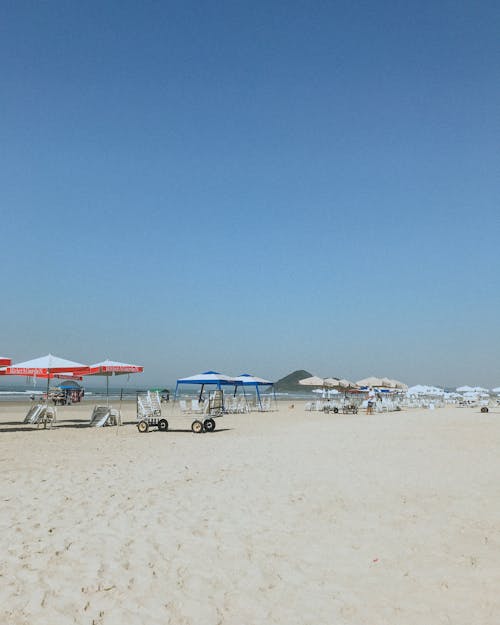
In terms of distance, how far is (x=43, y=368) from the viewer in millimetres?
15273

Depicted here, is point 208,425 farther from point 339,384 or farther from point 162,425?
point 339,384

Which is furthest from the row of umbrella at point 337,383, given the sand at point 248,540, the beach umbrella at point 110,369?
the sand at point 248,540

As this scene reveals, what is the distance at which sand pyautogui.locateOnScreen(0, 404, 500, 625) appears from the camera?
3439mm

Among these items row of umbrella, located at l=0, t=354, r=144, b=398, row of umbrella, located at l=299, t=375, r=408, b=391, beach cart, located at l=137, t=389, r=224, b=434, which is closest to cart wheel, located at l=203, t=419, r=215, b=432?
beach cart, located at l=137, t=389, r=224, b=434

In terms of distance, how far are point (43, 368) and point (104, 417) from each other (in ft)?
9.27

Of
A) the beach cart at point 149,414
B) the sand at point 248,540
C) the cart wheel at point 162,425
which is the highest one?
the beach cart at point 149,414

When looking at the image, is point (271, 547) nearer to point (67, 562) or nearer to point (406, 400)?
point (67, 562)

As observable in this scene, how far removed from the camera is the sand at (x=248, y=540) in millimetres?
3439

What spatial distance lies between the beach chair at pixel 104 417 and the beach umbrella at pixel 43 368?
2.09m

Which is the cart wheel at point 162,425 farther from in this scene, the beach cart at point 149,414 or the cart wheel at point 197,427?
the cart wheel at point 197,427

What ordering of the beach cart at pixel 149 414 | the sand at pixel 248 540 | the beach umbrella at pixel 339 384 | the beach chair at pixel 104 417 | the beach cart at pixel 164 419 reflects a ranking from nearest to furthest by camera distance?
1. the sand at pixel 248 540
2. the beach cart at pixel 164 419
3. the beach cart at pixel 149 414
4. the beach chair at pixel 104 417
5. the beach umbrella at pixel 339 384

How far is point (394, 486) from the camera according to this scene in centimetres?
730

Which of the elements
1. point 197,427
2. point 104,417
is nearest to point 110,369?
point 104,417

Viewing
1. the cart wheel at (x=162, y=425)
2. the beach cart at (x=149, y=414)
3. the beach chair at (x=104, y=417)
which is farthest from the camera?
the beach chair at (x=104, y=417)
